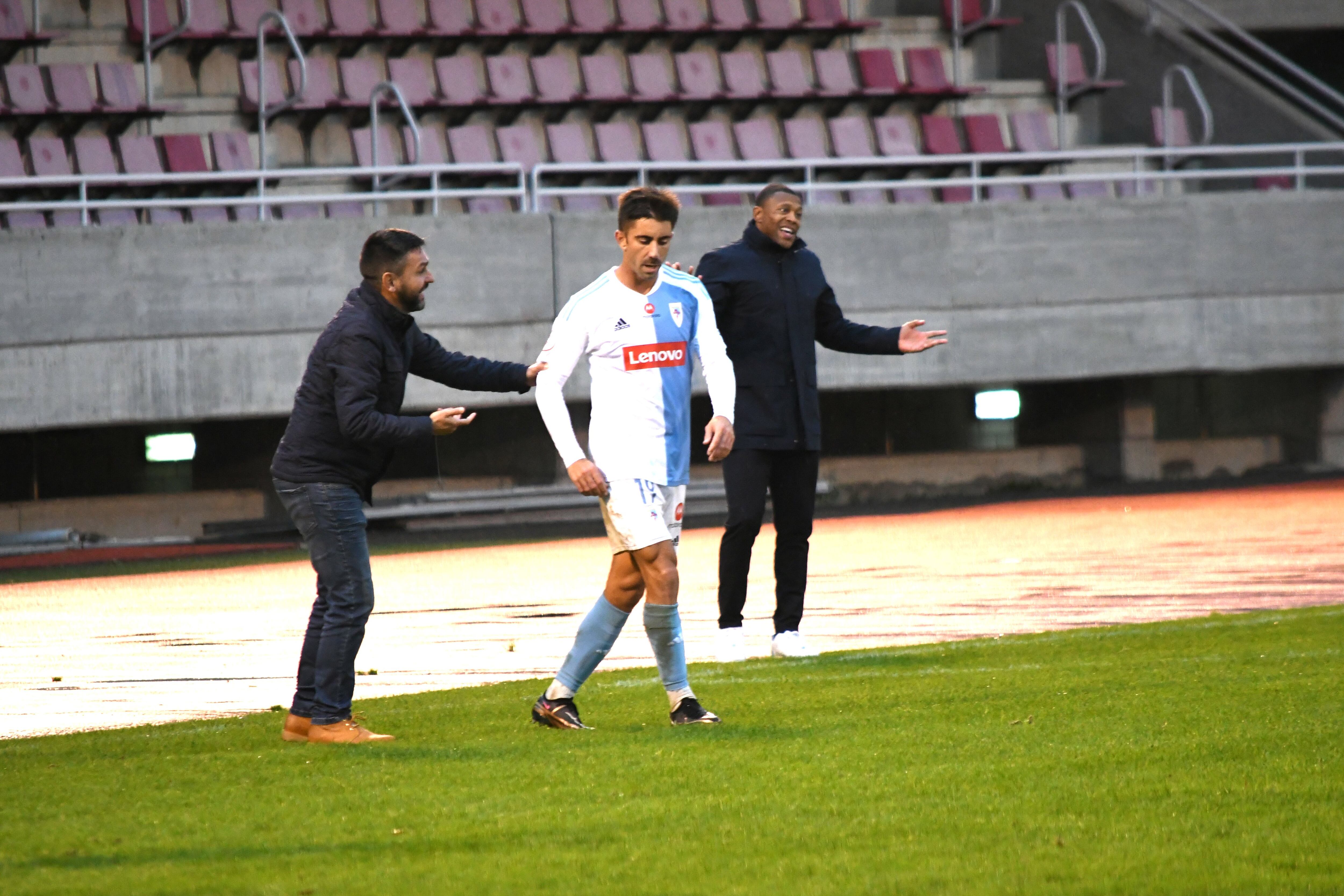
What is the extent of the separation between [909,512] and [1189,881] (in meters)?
16.5

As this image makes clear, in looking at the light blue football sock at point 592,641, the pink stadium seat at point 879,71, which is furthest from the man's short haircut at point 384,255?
the pink stadium seat at point 879,71

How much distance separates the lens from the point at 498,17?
82.1ft

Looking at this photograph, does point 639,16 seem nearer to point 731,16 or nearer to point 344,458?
point 731,16

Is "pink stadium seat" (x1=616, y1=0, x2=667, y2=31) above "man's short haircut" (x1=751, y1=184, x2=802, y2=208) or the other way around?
above

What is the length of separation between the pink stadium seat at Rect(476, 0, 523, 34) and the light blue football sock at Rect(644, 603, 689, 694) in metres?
19.1

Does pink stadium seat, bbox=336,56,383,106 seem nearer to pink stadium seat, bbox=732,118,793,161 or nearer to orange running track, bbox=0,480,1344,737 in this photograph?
pink stadium seat, bbox=732,118,793,161

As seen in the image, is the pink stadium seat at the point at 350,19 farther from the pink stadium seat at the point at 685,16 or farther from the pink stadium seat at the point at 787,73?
the pink stadium seat at the point at 787,73

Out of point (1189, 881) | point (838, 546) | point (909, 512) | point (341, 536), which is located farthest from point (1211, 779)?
point (909, 512)

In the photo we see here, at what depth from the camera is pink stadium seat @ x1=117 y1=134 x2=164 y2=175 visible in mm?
21609

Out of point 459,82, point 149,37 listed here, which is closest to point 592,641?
point 149,37

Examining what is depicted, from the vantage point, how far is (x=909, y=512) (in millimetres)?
20812

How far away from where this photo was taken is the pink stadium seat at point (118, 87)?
22.1 m

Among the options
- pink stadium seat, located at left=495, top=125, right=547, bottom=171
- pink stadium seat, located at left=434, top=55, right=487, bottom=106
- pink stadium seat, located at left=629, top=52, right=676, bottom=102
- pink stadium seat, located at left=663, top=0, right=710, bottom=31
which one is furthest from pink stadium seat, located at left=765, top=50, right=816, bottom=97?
pink stadium seat, located at left=434, top=55, right=487, bottom=106

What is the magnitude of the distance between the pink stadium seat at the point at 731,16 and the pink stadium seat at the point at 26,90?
29.4 feet
